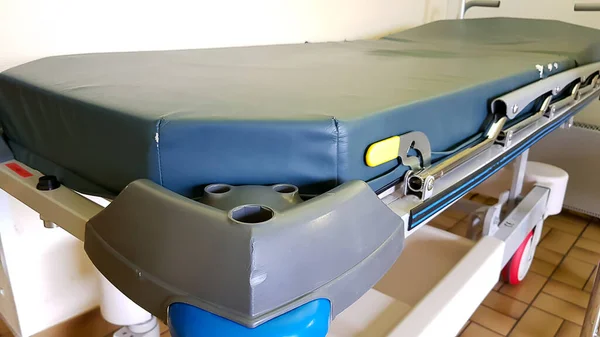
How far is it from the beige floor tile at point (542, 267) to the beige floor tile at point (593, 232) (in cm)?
36

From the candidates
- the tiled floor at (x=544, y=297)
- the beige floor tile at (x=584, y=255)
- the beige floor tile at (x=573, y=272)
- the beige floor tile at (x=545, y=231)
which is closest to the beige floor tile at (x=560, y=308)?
the tiled floor at (x=544, y=297)

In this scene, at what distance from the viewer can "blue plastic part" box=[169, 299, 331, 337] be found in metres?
0.42

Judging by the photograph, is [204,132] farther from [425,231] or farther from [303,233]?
[425,231]

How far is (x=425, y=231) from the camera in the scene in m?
1.32

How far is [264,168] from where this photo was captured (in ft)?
1.79

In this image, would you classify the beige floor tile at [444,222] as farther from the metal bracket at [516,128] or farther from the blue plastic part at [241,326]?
the blue plastic part at [241,326]

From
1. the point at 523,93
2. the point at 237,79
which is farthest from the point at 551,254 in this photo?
the point at 237,79

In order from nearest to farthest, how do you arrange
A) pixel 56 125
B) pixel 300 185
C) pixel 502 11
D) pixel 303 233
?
pixel 303 233 → pixel 300 185 → pixel 56 125 → pixel 502 11

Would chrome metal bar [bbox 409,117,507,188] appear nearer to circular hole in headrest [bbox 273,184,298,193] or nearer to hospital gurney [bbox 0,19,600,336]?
hospital gurney [bbox 0,19,600,336]

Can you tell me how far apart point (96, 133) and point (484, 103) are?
27.1 inches

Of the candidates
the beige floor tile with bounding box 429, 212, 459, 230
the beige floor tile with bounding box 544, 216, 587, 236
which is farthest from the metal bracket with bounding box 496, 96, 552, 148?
the beige floor tile with bounding box 544, 216, 587, 236

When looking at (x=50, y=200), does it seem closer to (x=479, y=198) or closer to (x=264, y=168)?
(x=264, y=168)

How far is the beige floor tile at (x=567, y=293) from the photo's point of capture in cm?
156

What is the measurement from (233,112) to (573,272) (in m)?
1.64
